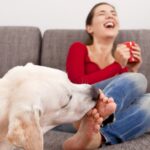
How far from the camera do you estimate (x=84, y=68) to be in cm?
229

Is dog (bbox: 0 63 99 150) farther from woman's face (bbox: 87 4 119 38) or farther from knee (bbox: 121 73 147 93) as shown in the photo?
woman's face (bbox: 87 4 119 38)

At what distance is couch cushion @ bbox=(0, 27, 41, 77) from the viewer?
8.16ft

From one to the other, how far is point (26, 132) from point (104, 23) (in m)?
1.37

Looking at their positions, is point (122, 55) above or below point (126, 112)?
above

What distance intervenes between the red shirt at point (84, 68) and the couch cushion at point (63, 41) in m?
0.17

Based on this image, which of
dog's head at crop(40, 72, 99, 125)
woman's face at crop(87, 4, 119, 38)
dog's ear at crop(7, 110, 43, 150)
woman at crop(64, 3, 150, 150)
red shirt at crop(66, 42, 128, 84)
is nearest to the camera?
dog's ear at crop(7, 110, 43, 150)

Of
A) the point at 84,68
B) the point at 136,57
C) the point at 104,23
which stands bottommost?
the point at 84,68

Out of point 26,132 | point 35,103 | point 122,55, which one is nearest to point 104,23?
point 122,55

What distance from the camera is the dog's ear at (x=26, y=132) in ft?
3.61

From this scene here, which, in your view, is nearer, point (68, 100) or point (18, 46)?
point (68, 100)

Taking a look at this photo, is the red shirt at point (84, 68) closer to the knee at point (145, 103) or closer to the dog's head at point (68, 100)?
the knee at point (145, 103)

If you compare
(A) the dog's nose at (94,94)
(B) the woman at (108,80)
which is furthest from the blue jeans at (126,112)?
(A) the dog's nose at (94,94)

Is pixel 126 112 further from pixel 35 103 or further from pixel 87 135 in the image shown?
pixel 35 103

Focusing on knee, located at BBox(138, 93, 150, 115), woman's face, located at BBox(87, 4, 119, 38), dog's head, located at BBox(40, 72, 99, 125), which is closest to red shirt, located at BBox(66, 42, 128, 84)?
woman's face, located at BBox(87, 4, 119, 38)
